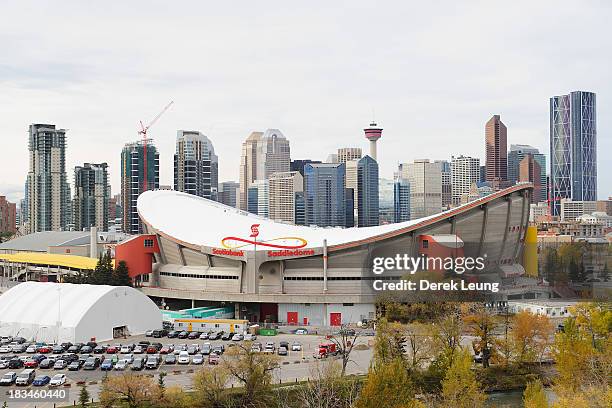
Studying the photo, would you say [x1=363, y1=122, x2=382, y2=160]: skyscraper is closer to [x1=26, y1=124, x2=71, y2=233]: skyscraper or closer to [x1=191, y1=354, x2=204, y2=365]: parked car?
[x1=26, y1=124, x2=71, y2=233]: skyscraper

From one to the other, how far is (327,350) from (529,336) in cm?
913

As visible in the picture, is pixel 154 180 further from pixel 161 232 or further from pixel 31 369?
pixel 31 369

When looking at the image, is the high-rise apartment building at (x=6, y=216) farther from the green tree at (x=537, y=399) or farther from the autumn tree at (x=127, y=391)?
the green tree at (x=537, y=399)

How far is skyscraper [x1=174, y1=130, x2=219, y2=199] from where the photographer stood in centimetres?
15900

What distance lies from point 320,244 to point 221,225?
34.0 feet

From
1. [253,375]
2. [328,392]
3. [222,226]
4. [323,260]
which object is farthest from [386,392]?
[222,226]

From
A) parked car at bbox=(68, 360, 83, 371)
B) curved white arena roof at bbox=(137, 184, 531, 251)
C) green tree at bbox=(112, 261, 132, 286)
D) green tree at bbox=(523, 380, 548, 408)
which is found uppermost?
curved white arena roof at bbox=(137, 184, 531, 251)

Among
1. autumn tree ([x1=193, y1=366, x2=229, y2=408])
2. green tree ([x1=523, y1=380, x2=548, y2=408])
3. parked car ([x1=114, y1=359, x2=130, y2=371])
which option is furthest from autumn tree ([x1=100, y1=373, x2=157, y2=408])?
green tree ([x1=523, y1=380, x2=548, y2=408])

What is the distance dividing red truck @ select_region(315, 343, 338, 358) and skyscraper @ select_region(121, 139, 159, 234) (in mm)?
114560

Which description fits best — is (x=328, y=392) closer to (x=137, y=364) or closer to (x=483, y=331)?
(x=137, y=364)

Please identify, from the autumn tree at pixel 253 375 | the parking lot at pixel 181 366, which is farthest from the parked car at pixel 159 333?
the autumn tree at pixel 253 375

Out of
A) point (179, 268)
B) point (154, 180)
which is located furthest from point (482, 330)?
point (154, 180)

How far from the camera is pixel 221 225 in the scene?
57.7 meters

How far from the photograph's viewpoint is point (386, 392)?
2494cm
